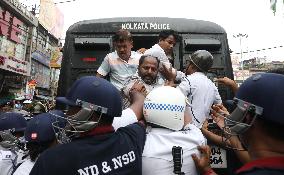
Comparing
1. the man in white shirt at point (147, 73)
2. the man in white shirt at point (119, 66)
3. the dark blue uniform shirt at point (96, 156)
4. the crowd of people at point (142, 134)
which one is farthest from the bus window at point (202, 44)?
the dark blue uniform shirt at point (96, 156)

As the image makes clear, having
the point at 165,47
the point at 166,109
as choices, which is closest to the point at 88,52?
the point at 165,47

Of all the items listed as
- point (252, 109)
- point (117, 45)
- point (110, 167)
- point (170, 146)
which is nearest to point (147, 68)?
point (117, 45)

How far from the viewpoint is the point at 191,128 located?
2.69 m

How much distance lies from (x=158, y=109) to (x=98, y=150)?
638 mm

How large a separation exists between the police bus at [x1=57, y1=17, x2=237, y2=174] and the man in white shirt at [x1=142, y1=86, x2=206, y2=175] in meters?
2.51

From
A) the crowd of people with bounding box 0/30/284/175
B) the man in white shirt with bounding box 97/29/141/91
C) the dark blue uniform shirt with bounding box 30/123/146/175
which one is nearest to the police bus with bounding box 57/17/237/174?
the man in white shirt with bounding box 97/29/141/91

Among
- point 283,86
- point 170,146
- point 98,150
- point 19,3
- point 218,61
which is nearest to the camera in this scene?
point 283,86

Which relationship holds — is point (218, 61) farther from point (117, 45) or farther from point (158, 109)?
point (158, 109)

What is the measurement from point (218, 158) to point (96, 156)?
187 centimetres

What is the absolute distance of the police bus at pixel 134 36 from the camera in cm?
506

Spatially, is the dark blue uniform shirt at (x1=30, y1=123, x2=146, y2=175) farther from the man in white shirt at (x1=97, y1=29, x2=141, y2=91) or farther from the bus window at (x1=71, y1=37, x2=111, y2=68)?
the bus window at (x1=71, y1=37, x2=111, y2=68)

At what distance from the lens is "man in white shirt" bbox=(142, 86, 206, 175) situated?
7.83ft

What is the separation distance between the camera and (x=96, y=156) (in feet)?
6.73

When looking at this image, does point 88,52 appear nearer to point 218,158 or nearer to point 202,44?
point 202,44
